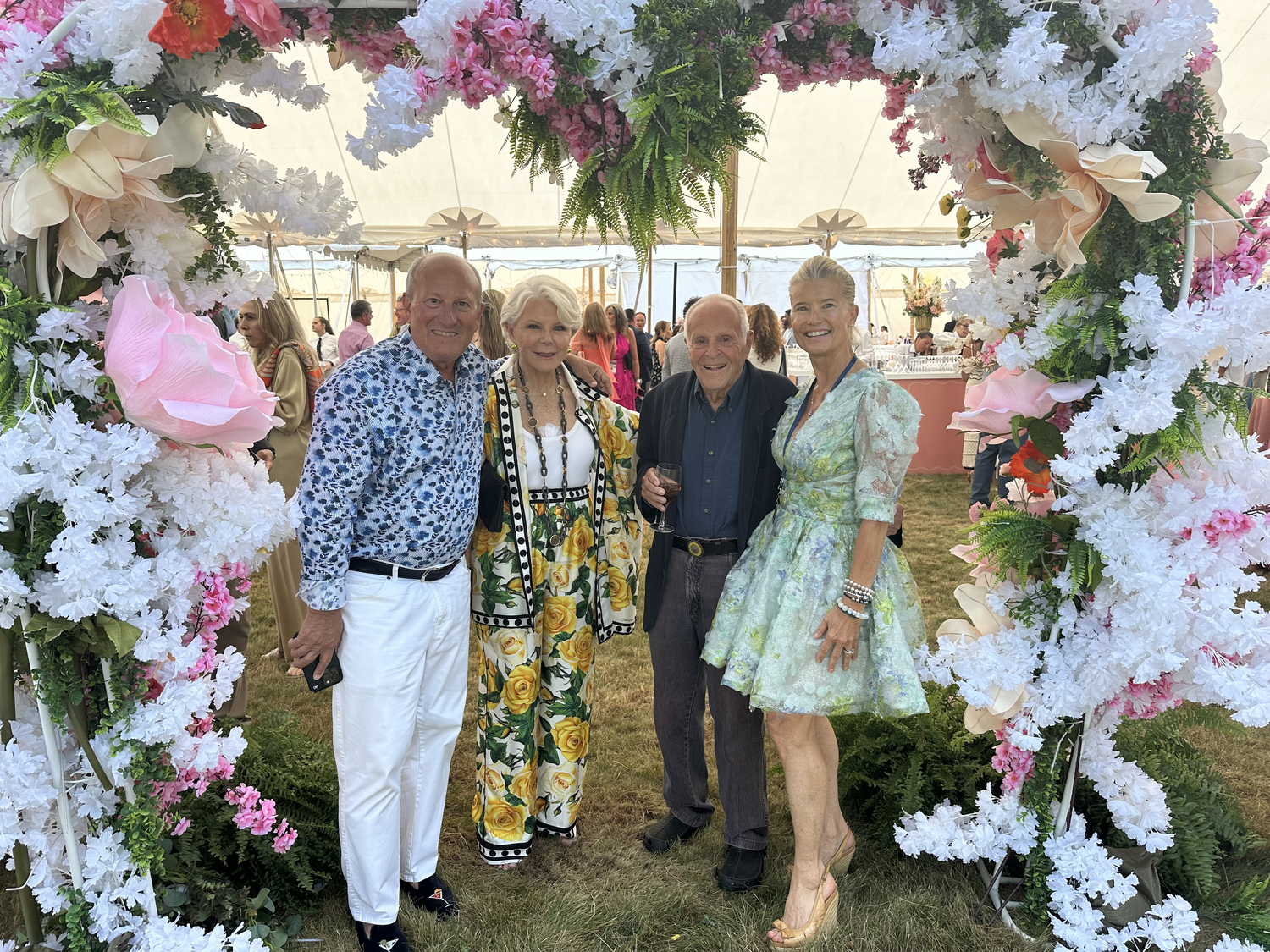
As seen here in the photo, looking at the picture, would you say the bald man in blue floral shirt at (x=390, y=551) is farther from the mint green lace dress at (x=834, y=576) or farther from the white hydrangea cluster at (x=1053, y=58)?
the white hydrangea cluster at (x=1053, y=58)

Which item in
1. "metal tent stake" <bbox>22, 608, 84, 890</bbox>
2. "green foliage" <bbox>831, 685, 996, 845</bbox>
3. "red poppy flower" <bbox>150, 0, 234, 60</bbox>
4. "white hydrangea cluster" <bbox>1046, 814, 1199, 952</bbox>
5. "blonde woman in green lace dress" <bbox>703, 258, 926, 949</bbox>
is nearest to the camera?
"red poppy flower" <bbox>150, 0, 234, 60</bbox>

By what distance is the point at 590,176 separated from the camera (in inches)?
81.3

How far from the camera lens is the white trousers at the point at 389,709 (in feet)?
7.62

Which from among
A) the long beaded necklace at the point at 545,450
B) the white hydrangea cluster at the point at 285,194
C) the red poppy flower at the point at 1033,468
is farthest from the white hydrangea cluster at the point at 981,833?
the white hydrangea cluster at the point at 285,194

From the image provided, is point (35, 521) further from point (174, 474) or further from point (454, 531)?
point (454, 531)

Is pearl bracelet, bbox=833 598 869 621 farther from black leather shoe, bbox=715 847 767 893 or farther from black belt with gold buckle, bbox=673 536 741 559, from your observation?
black leather shoe, bbox=715 847 767 893

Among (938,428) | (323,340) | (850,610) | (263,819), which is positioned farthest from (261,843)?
(323,340)

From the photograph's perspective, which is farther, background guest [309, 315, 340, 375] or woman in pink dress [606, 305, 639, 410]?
background guest [309, 315, 340, 375]

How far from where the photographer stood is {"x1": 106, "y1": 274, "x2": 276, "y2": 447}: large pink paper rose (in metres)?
1.80

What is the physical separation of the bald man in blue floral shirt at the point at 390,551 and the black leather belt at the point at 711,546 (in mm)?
718

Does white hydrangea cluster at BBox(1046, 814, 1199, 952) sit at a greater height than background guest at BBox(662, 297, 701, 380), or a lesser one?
lesser

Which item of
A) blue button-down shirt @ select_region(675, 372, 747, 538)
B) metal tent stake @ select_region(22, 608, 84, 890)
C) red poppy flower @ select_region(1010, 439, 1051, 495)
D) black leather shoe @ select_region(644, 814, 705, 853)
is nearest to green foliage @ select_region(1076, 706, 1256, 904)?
red poppy flower @ select_region(1010, 439, 1051, 495)

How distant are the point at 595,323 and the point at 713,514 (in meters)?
4.42

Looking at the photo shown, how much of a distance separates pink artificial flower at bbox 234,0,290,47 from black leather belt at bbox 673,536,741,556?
178 cm
